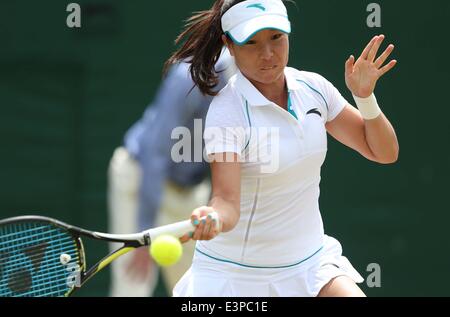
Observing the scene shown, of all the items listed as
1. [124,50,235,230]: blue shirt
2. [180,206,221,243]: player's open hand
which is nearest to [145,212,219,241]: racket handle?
[180,206,221,243]: player's open hand

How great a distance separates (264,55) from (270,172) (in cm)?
34

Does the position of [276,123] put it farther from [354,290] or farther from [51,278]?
[51,278]

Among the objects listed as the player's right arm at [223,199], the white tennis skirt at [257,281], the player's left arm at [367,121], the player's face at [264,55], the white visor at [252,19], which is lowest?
the white tennis skirt at [257,281]

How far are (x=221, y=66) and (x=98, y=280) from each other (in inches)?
80.4

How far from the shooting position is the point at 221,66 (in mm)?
3461

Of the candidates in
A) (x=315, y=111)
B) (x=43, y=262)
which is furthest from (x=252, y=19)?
(x=43, y=262)

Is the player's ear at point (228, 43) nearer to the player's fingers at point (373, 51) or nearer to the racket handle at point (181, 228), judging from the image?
the player's fingers at point (373, 51)

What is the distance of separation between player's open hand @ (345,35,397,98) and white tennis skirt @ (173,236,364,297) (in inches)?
21.9

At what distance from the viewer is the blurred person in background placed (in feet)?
13.2

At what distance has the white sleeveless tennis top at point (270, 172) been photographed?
2936mm

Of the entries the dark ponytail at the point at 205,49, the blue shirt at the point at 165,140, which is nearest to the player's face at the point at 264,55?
the dark ponytail at the point at 205,49

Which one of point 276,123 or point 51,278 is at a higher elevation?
point 276,123

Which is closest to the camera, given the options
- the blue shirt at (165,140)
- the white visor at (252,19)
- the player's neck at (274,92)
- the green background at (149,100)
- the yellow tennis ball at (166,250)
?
the yellow tennis ball at (166,250)
